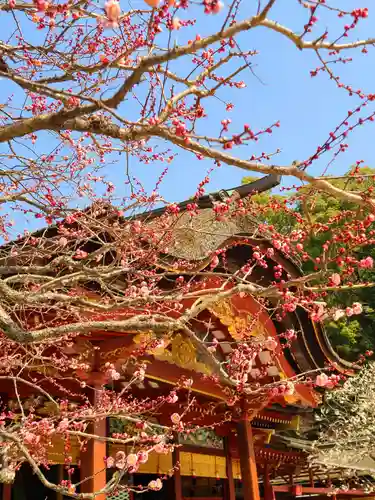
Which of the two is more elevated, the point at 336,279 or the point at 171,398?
the point at 336,279

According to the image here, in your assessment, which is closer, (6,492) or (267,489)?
(6,492)

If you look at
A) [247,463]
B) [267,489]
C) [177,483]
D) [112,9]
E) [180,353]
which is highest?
[112,9]

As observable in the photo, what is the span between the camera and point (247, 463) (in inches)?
306

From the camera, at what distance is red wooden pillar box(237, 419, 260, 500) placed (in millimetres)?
7508

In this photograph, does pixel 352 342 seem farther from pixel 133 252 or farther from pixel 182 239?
pixel 133 252

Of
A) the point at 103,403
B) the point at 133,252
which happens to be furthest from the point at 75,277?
the point at 103,403

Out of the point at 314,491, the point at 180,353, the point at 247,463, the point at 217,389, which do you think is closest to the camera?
the point at 180,353

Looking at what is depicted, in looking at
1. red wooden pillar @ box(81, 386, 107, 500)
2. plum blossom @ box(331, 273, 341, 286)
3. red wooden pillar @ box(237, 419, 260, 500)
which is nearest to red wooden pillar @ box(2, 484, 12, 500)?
red wooden pillar @ box(81, 386, 107, 500)

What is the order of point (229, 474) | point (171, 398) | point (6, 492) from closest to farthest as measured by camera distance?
point (171, 398), point (6, 492), point (229, 474)

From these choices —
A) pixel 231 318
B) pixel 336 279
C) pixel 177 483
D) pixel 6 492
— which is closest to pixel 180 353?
pixel 231 318

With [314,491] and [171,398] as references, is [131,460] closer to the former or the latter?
[171,398]

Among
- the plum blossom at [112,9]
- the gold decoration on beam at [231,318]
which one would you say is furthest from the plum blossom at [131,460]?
the gold decoration on beam at [231,318]

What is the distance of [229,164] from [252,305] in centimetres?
519

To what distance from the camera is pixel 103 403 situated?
5.29 metres
